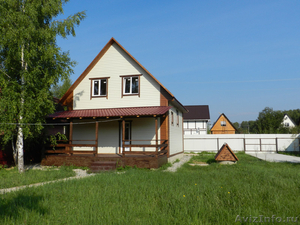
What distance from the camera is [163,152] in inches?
583

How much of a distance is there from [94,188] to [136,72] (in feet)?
33.5

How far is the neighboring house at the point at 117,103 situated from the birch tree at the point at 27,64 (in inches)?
117

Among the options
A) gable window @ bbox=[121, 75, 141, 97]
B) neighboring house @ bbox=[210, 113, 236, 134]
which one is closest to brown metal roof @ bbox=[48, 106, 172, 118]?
gable window @ bbox=[121, 75, 141, 97]

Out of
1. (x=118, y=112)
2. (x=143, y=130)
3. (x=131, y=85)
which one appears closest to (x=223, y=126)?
(x=143, y=130)

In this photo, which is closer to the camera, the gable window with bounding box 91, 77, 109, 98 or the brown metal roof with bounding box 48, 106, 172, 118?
the brown metal roof with bounding box 48, 106, 172, 118

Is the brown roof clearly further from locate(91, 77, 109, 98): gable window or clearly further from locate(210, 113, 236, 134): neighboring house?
locate(91, 77, 109, 98): gable window

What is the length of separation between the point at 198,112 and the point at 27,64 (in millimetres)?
36566

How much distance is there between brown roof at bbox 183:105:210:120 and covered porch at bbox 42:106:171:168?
28850mm

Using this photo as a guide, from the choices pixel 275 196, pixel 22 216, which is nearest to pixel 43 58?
pixel 22 216

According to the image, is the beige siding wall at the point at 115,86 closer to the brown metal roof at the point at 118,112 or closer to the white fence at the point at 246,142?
the brown metal roof at the point at 118,112

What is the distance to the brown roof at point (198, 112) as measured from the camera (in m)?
43.8

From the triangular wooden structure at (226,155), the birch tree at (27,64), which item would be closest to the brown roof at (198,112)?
the triangular wooden structure at (226,155)

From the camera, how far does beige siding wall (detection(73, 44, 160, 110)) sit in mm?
16062

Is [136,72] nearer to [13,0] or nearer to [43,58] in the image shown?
[43,58]
